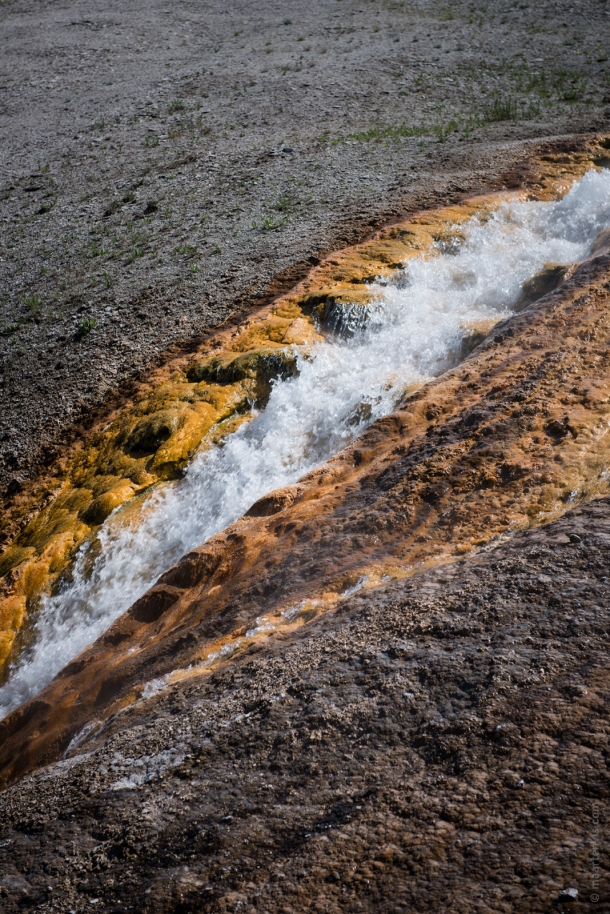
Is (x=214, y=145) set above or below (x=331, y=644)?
above

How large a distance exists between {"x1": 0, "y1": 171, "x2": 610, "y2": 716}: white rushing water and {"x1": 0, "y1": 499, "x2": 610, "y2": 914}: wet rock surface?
8.61 feet

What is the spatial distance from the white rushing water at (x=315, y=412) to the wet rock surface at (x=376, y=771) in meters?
2.62

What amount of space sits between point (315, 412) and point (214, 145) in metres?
7.80

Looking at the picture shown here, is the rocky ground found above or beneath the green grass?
beneath

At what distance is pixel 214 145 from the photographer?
13.2 meters

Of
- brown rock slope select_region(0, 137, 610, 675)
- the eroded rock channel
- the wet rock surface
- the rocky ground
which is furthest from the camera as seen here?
brown rock slope select_region(0, 137, 610, 675)

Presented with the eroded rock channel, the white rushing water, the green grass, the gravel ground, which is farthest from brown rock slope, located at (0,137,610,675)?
the green grass

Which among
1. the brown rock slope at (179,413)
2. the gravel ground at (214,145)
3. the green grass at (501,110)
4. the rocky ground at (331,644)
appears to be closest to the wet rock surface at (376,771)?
the rocky ground at (331,644)

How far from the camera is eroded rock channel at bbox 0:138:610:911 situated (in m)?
3.30

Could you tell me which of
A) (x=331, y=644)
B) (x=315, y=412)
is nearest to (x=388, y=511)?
(x=331, y=644)

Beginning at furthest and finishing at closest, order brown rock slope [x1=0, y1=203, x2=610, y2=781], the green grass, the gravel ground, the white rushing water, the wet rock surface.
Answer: the green grass → the gravel ground → the white rushing water → brown rock slope [x1=0, y1=203, x2=610, y2=781] → the wet rock surface

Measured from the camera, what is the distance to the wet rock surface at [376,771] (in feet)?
9.00

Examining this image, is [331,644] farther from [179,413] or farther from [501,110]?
[501,110]

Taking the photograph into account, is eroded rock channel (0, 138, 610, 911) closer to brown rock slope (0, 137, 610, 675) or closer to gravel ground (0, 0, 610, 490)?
brown rock slope (0, 137, 610, 675)
